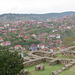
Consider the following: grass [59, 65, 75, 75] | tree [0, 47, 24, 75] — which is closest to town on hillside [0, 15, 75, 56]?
grass [59, 65, 75, 75]

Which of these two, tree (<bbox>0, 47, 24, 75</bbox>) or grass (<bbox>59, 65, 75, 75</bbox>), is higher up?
tree (<bbox>0, 47, 24, 75</bbox>)

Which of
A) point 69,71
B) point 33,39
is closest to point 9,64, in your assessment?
point 69,71

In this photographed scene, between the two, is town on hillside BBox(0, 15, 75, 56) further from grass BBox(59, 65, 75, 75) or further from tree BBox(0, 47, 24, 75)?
tree BBox(0, 47, 24, 75)

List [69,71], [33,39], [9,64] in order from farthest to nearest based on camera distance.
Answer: [33,39] < [69,71] < [9,64]

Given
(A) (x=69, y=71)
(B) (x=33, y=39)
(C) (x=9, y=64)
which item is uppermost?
(C) (x=9, y=64)

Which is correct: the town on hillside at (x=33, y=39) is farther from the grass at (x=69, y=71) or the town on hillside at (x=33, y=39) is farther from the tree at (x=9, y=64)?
the tree at (x=9, y=64)

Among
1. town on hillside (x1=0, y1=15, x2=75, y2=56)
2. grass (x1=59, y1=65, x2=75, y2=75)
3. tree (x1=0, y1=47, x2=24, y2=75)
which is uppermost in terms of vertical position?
tree (x1=0, y1=47, x2=24, y2=75)

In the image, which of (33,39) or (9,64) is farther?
(33,39)

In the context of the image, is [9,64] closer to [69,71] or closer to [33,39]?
[69,71]

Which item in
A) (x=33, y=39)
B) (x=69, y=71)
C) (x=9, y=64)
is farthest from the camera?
(x=33, y=39)

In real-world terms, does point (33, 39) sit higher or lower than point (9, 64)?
lower

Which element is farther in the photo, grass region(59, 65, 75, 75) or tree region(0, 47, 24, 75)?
grass region(59, 65, 75, 75)

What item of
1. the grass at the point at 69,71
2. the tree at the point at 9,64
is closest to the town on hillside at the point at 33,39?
the grass at the point at 69,71
